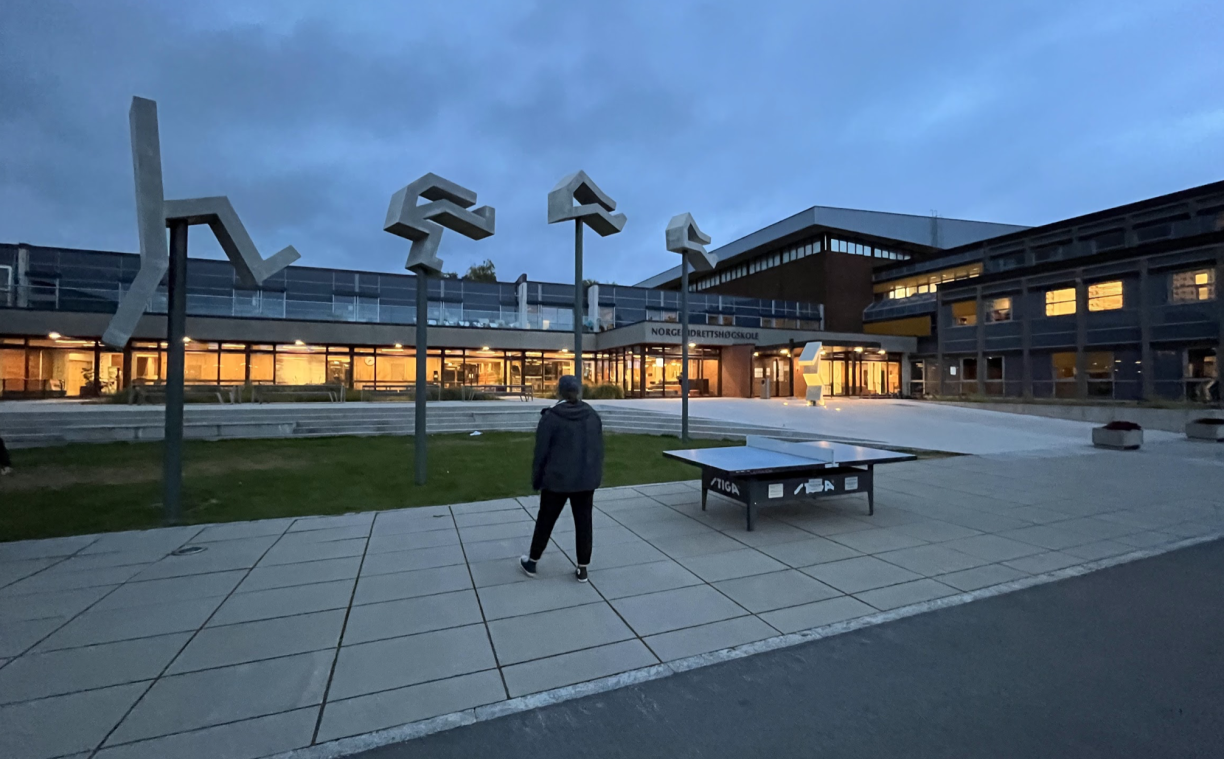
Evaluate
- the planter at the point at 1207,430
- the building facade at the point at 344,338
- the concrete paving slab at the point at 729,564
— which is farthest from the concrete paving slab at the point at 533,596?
the building facade at the point at 344,338

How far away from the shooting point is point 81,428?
12.9m

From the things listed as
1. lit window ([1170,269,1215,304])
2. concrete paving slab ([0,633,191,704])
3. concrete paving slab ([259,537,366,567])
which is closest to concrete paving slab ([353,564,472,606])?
concrete paving slab ([259,537,366,567])

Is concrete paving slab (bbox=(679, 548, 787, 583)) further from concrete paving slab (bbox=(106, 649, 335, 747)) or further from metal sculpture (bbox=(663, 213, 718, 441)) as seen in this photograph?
metal sculpture (bbox=(663, 213, 718, 441))

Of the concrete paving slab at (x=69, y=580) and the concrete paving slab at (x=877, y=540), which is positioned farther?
the concrete paving slab at (x=877, y=540)

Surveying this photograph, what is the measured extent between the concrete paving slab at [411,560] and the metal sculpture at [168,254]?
3.17 m

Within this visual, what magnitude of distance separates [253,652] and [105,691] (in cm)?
68

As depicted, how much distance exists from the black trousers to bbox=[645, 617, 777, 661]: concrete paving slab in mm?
1117

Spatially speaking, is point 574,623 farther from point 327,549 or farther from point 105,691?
point 327,549

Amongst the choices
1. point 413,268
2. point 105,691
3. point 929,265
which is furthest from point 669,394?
point 105,691

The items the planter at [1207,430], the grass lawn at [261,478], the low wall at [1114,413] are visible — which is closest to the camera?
the grass lawn at [261,478]

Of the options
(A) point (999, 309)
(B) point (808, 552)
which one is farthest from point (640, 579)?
(A) point (999, 309)

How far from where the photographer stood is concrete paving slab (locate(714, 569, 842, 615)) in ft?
13.9

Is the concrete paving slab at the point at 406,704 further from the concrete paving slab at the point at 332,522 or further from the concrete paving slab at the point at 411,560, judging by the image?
the concrete paving slab at the point at 332,522

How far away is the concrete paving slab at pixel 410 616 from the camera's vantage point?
373 cm
